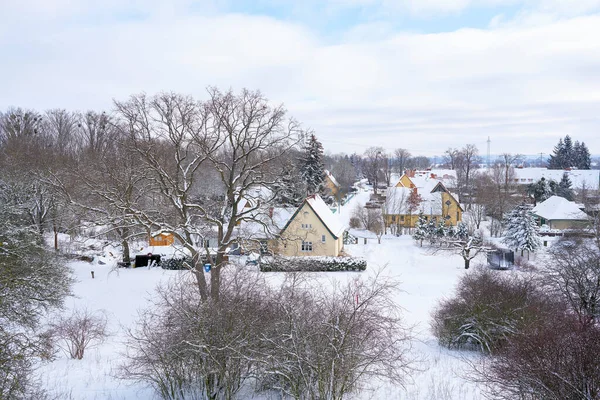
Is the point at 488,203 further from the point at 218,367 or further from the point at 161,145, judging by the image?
the point at 218,367

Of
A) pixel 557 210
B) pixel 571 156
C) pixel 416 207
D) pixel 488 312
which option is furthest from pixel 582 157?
pixel 488 312

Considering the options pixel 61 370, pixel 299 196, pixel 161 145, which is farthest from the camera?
pixel 299 196

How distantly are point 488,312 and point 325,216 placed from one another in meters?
18.0

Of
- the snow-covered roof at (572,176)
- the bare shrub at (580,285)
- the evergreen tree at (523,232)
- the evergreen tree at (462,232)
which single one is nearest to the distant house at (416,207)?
the evergreen tree at (462,232)

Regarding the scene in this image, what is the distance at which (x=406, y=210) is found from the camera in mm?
43656

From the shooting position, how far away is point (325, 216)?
101ft

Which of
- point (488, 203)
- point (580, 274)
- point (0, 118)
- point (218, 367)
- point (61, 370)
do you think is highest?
point (0, 118)

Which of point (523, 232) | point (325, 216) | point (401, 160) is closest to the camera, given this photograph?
point (325, 216)

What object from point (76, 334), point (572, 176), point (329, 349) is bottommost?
point (76, 334)

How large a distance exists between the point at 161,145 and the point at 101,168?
399 centimetres

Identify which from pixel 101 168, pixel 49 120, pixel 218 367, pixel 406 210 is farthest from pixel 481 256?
pixel 49 120

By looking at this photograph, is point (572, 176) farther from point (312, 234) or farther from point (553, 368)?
point (553, 368)

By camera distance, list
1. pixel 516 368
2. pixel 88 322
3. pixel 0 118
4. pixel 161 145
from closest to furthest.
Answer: pixel 516 368 < pixel 88 322 < pixel 161 145 < pixel 0 118

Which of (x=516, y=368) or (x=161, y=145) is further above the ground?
(x=161, y=145)
